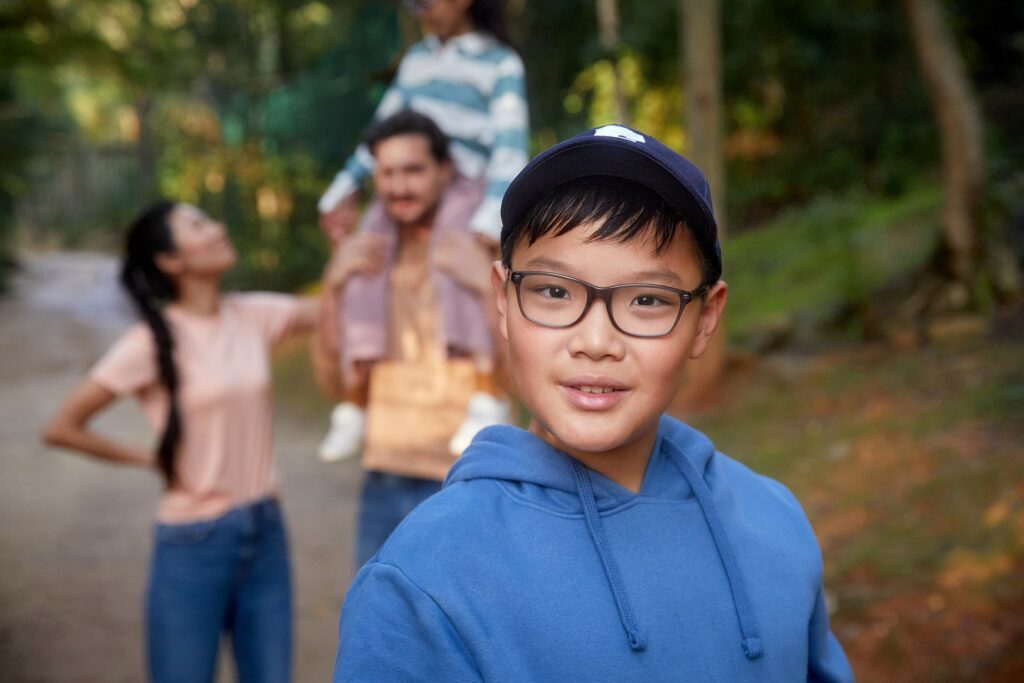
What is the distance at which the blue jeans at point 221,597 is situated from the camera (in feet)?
9.96

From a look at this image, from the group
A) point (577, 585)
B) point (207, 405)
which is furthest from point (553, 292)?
point (207, 405)

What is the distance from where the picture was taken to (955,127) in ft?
24.5

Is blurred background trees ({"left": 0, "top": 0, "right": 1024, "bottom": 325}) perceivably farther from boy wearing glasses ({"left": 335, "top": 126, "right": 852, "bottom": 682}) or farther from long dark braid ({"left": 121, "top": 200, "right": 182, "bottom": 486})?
boy wearing glasses ({"left": 335, "top": 126, "right": 852, "bottom": 682})

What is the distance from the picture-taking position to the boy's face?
1356 millimetres

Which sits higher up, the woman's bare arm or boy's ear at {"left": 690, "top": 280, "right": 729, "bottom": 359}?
boy's ear at {"left": 690, "top": 280, "right": 729, "bottom": 359}

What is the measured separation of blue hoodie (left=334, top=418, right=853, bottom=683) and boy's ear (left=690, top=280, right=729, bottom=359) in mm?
174

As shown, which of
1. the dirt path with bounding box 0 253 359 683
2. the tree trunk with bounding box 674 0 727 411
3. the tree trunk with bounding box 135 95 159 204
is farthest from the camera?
the tree trunk with bounding box 135 95 159 204

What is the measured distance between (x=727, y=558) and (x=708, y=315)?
367 millimetres

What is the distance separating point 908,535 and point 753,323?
4.22 m

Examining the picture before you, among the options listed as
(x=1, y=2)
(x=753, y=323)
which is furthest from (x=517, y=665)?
(x=753, y=323)

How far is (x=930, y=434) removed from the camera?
5969mm

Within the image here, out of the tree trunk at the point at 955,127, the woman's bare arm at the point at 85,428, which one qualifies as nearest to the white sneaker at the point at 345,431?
the woman's bare arm at the point at 85,428

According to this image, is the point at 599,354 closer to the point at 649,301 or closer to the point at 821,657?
the point at 649,301

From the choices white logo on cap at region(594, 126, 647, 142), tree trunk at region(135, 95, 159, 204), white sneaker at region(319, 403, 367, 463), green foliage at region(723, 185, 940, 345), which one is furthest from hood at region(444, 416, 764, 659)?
tree trunk at region(135, 95, 159, 204)
